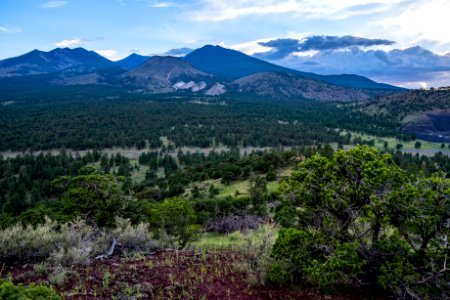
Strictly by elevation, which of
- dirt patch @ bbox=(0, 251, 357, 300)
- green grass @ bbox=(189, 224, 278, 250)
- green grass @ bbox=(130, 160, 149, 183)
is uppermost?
dirt patch @ bbox=(0, 251, 357, 300)

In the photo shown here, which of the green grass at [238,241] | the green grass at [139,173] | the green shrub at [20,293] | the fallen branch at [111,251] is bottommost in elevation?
the green grass at [139,173]

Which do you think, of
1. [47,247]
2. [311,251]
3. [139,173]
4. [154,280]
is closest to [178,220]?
[47,247]

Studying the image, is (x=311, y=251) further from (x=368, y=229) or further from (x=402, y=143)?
(x=402, y=143)

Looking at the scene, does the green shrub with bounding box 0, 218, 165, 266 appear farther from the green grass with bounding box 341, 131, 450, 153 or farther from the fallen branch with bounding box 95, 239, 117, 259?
the green grass with bounding box 341, 131, 450, 153

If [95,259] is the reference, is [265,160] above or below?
below

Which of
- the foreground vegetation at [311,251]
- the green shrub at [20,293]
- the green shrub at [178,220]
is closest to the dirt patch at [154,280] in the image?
the foreground vegetation at [311,251]

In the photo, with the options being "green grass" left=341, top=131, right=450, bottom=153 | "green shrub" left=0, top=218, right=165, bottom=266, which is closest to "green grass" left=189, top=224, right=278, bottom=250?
"green shrub" left=0, top=218, right=165, bottom=266

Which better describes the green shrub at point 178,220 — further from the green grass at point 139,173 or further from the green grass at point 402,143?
the green grass at point 402,143

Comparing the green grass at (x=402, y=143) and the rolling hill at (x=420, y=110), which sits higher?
the rolling hill at (x=420, y=110)

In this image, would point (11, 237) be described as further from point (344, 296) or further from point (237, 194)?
point (237, 194)

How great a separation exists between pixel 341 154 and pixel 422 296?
435 centimetres

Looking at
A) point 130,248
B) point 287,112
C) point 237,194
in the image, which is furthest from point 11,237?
point 287,112

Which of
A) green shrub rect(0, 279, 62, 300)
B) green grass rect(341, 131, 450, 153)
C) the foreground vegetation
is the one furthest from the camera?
green grass rect(341, 131, 450, 153)

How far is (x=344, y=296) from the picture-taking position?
10.2m
